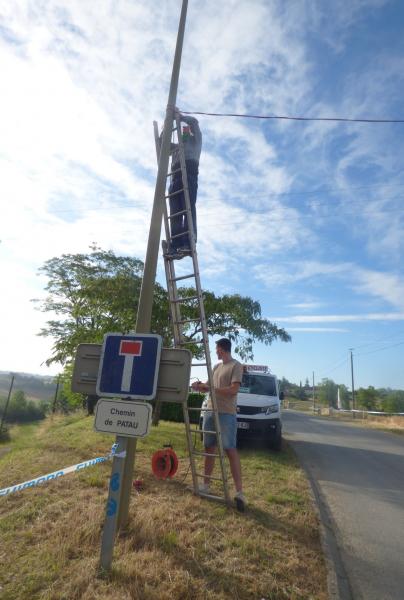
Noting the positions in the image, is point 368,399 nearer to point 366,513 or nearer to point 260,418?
point 260,418

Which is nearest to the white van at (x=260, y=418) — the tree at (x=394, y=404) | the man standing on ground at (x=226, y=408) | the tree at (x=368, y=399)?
the man standing on ground at (x=226, y=408)

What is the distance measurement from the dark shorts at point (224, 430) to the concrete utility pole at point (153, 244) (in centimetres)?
134

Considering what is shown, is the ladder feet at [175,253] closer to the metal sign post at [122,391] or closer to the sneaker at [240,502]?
the metal sign post at [122,391]

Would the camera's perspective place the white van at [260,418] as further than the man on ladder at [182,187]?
Yes

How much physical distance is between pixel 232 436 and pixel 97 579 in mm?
2418

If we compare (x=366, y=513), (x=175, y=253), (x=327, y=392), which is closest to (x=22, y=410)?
(x=175, y=253)

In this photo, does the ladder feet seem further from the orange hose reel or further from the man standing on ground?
the orange hose reel

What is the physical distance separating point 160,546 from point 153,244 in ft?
9.02

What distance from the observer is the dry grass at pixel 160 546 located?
2.68m

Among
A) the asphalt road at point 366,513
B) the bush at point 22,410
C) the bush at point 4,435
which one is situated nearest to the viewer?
the asphalt road at point 366,513

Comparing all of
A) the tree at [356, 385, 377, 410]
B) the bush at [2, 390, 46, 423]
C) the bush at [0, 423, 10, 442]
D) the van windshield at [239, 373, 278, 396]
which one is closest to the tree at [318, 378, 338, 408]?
the tree at [356, 385, 377, 410]

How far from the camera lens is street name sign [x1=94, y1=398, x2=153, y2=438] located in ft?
9.09

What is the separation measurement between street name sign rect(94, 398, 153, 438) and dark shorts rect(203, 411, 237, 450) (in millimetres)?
2154

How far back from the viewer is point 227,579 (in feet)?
9.49
